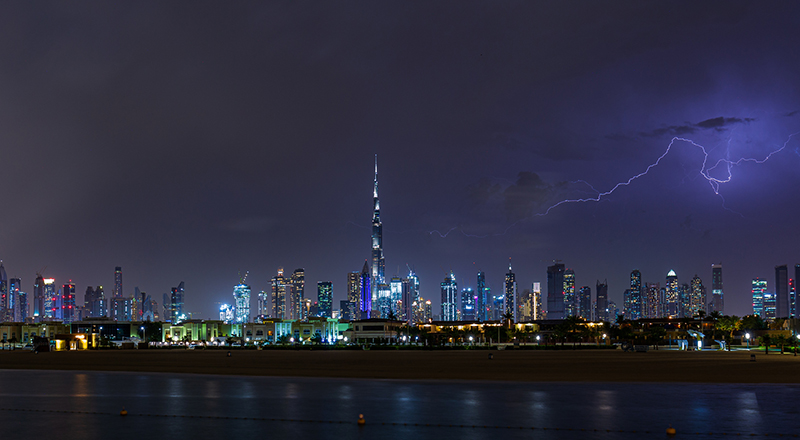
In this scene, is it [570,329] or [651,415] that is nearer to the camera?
[651,415]

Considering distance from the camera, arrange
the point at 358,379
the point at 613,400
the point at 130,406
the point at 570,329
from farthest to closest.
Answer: the point at 570,329 < the point at 358,379 < the point at 613,400 < the point at 130,406

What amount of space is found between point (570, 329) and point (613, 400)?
141304mm

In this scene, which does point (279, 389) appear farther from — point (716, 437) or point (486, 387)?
point (716, 437)

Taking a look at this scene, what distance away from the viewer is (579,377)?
46.5m

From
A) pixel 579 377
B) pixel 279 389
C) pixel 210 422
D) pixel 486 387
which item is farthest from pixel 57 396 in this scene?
pixel 579 377

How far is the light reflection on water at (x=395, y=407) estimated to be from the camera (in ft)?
69.5

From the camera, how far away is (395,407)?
27.6m

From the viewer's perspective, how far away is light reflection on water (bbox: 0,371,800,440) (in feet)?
69.5

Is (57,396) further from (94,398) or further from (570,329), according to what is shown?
(570,329)

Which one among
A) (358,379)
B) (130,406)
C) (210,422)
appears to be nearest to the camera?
(210,422)

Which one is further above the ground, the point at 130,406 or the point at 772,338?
the point at 130,406

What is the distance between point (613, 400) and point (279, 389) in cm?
1733

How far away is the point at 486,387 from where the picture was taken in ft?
124

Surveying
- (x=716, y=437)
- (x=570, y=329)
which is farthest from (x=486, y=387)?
(x=570, y=329)
